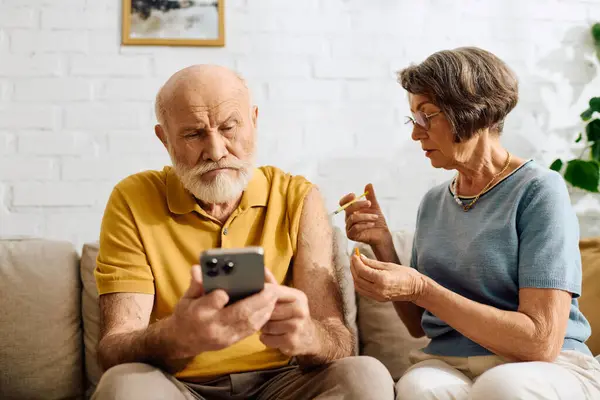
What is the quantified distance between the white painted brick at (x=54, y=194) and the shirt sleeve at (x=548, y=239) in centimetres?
142

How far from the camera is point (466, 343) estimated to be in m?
1.55

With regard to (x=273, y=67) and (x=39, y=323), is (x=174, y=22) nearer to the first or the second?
(x=273, y=67)

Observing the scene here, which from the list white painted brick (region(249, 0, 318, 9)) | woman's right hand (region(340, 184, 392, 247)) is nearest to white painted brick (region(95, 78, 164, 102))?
white painted brick (region(249, 0, 318, 9))

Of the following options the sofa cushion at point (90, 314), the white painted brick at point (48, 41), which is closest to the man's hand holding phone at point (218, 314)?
→ the sofa cushion at point (90, 314)

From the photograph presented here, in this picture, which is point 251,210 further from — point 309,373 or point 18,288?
point 18,288

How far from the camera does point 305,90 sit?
7.67 ft

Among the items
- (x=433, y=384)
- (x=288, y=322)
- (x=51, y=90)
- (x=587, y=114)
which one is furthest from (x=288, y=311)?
(x=587, y=114)

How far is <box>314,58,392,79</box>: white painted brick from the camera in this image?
2352 mm

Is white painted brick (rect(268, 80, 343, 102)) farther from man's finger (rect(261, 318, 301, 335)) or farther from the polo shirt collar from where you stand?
man's finger (rect(261, 318, 301, 335))

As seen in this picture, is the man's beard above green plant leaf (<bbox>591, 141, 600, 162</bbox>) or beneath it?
beneath

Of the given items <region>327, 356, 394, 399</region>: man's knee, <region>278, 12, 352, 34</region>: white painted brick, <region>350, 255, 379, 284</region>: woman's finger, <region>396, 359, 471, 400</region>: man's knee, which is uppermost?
<region>278, 12, 352, 34</region>: white painted brick

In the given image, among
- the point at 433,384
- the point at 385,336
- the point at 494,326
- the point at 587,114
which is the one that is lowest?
the point at 385,336

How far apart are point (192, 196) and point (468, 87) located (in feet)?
2.39

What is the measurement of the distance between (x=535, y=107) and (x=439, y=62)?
1.09 meters
